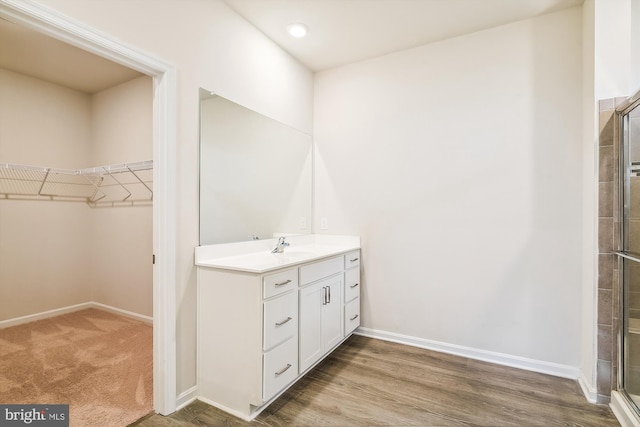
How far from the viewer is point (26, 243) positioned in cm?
351

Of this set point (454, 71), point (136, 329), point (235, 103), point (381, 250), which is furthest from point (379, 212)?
point (136, 329)

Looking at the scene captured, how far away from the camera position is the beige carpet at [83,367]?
1.99 metres

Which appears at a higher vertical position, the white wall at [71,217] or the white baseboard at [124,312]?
the white wall at [71,217]

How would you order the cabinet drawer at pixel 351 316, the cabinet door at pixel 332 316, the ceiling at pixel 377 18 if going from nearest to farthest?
the ceiling at pixel 377 18, the cabinet door at pixel 332 316, the cabinet drawer at pixel 351 316

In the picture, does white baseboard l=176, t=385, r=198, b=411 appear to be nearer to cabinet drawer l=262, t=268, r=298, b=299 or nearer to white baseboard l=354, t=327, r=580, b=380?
cabinet drawer l=262, t=268, r=298, b=299

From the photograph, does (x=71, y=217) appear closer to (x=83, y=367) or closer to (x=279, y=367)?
(x=83, y=367)

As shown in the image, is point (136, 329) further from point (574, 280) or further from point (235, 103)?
point (574, 280)

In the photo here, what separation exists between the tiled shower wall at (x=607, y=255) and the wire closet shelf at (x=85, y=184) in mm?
3858

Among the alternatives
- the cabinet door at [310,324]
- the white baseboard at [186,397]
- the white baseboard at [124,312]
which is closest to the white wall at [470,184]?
the cabinet door at [310,324]

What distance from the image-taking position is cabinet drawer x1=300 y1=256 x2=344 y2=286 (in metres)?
2.22

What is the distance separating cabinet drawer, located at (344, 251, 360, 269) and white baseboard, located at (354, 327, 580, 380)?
69cm

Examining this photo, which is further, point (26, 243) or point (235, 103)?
point (26, 243)

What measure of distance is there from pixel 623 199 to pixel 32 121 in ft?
17.6

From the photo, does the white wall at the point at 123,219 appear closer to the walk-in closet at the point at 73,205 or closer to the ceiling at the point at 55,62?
the walk-in closet at the point at 73,205
